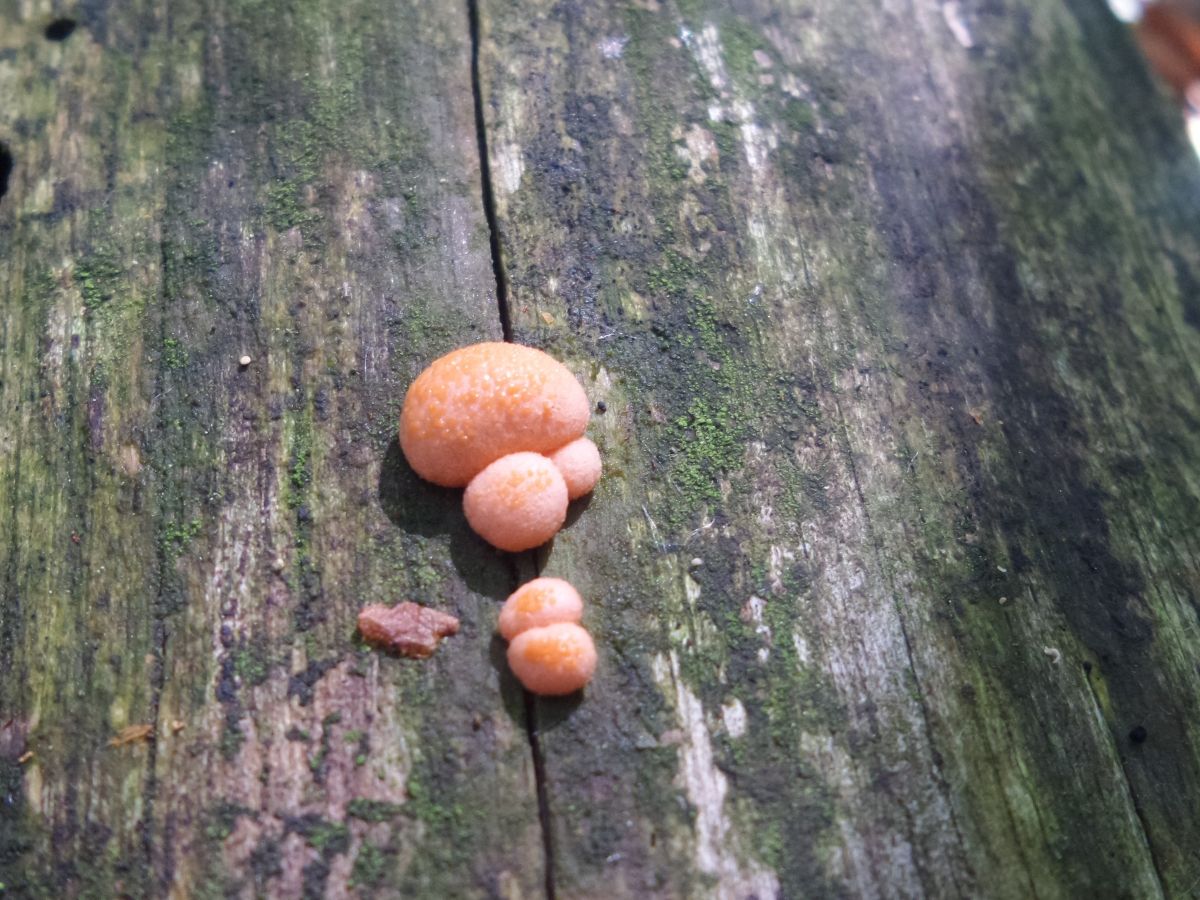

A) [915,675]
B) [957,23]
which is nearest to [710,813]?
[915,675]

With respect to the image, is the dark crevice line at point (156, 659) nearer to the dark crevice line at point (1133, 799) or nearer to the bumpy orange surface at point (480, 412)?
the bumpy orange surface at point (480, 412)

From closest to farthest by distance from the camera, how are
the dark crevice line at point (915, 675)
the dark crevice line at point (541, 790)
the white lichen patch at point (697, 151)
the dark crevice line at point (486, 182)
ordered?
the dark crevice line at point (541, 790) < the dark crevice line at point (915, 675) < the dark crevice line at point (486, 182) < the white lichen patch at point (697, 151)

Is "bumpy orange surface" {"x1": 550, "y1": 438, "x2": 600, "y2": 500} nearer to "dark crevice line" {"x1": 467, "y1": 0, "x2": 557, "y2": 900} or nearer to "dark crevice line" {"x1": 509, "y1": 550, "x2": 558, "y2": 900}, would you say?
"dark crevice line" {"x1": 467, "y1": 0, "x2": 557, "y2": 900}

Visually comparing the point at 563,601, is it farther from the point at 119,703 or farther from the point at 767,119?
the point at 767,119

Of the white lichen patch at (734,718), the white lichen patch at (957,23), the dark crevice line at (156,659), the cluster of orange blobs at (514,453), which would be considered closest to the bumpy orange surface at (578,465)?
the cluster of orange blobs at (514,453)

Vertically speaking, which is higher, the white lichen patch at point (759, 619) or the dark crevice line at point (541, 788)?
the white lichen patch at point (759, 619)

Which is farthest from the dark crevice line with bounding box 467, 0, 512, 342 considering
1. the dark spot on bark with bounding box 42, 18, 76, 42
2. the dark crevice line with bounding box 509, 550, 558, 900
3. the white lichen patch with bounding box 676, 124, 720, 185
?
the dark spot on bark with bounding box 42, 18, 76, 42

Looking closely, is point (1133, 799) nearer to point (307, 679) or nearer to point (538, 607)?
point (538, 607)
